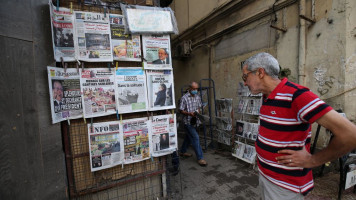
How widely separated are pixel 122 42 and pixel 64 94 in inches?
37.4

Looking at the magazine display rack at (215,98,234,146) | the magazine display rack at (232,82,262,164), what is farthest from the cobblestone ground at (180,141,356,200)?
the magazine display rack at (215,98,234,146)

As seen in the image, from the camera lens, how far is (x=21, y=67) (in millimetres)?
1582

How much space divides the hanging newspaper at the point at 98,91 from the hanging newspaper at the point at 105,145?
7.0 inches

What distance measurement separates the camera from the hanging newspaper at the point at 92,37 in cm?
194

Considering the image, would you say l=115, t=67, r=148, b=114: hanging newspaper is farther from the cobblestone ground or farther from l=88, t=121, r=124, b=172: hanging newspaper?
the cobblestone ground

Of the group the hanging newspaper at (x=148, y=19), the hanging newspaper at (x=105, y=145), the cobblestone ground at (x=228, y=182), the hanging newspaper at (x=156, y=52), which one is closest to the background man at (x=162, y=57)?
the hanging newspaper at (x=156, y=52)

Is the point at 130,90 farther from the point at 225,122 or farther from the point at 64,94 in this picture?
the point at 225,122

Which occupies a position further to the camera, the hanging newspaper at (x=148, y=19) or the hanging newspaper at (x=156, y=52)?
the hanging newspaper at (x=156, y=52)

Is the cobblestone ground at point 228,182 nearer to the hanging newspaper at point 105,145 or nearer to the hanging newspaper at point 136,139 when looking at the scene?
the hanging newspaper at point 136,139

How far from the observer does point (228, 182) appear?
317cm

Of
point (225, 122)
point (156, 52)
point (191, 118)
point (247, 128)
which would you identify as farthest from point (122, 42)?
point (225, 122)

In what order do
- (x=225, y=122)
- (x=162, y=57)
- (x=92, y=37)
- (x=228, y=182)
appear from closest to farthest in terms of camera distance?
1. (x=92, y=37)
2. (x=162, y=57)
3. (x=228, y=182)
4. (x=225, y=122)

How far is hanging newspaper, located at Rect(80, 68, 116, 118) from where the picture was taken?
1983 millimetres

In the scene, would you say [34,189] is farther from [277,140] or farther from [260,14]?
[260,14]
